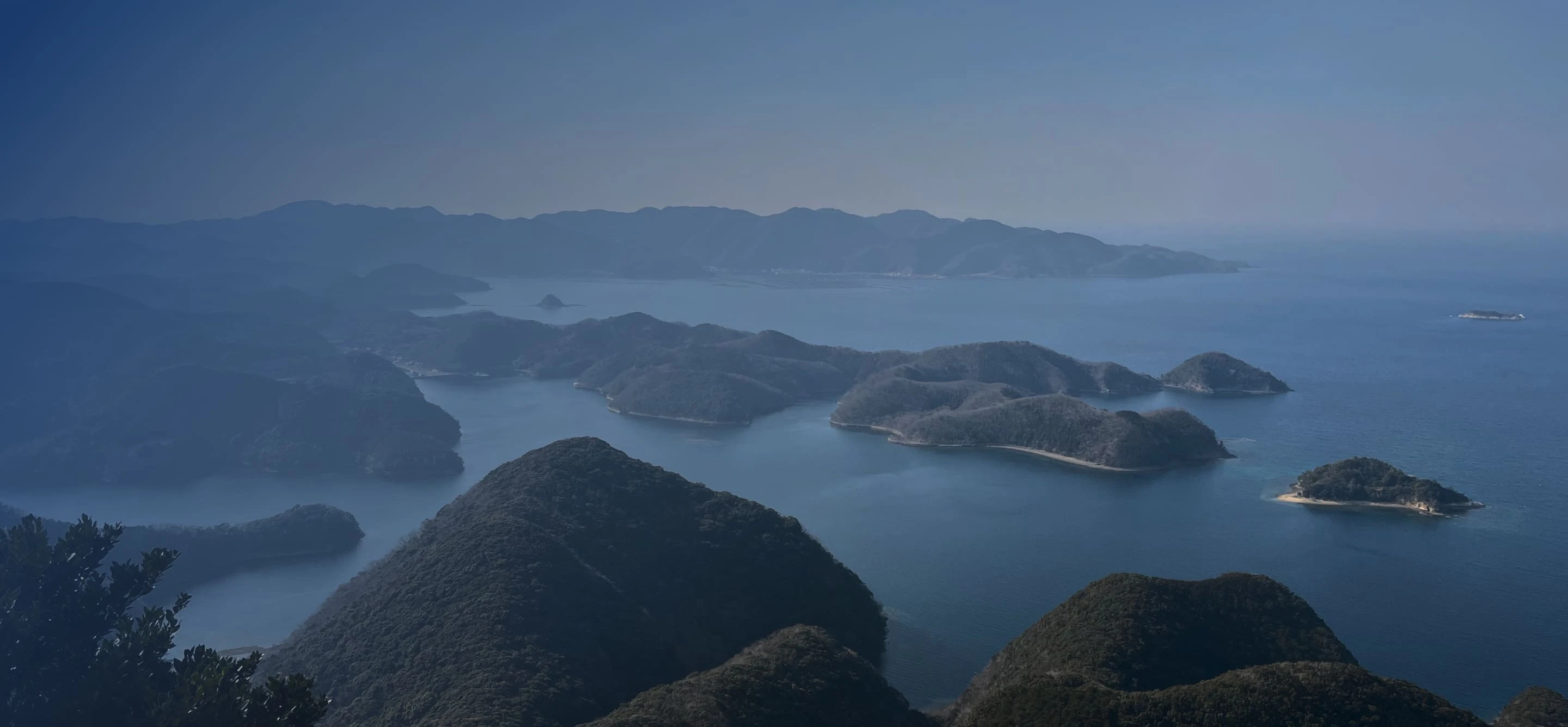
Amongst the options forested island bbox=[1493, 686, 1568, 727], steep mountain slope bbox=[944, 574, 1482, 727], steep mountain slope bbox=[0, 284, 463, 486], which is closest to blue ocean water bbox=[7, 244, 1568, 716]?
forested island bbox=[1493, 686, 1568, 727]

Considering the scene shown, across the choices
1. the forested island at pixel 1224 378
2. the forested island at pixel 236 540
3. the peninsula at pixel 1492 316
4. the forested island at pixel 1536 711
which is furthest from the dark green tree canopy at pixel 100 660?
the peninsula at pixel 1492 316

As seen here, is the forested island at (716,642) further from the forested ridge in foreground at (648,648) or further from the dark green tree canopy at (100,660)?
the dark green tree canopy at (100,660)

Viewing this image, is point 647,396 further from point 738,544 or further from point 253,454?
point 738,544

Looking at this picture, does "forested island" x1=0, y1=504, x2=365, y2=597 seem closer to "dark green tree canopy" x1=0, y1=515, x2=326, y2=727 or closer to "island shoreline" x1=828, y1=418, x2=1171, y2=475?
"dark green tree canopy" x1=0, y1=515, x2=326, y2=727

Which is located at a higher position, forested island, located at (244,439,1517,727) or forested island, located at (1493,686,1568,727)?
forested island, located at (244,439,1517,727)

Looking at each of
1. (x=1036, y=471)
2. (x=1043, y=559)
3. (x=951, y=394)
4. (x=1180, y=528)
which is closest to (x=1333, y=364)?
(x=951, y=394)

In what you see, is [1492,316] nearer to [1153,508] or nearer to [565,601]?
[1153,508]

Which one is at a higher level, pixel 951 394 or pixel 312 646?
pixel 951 394
